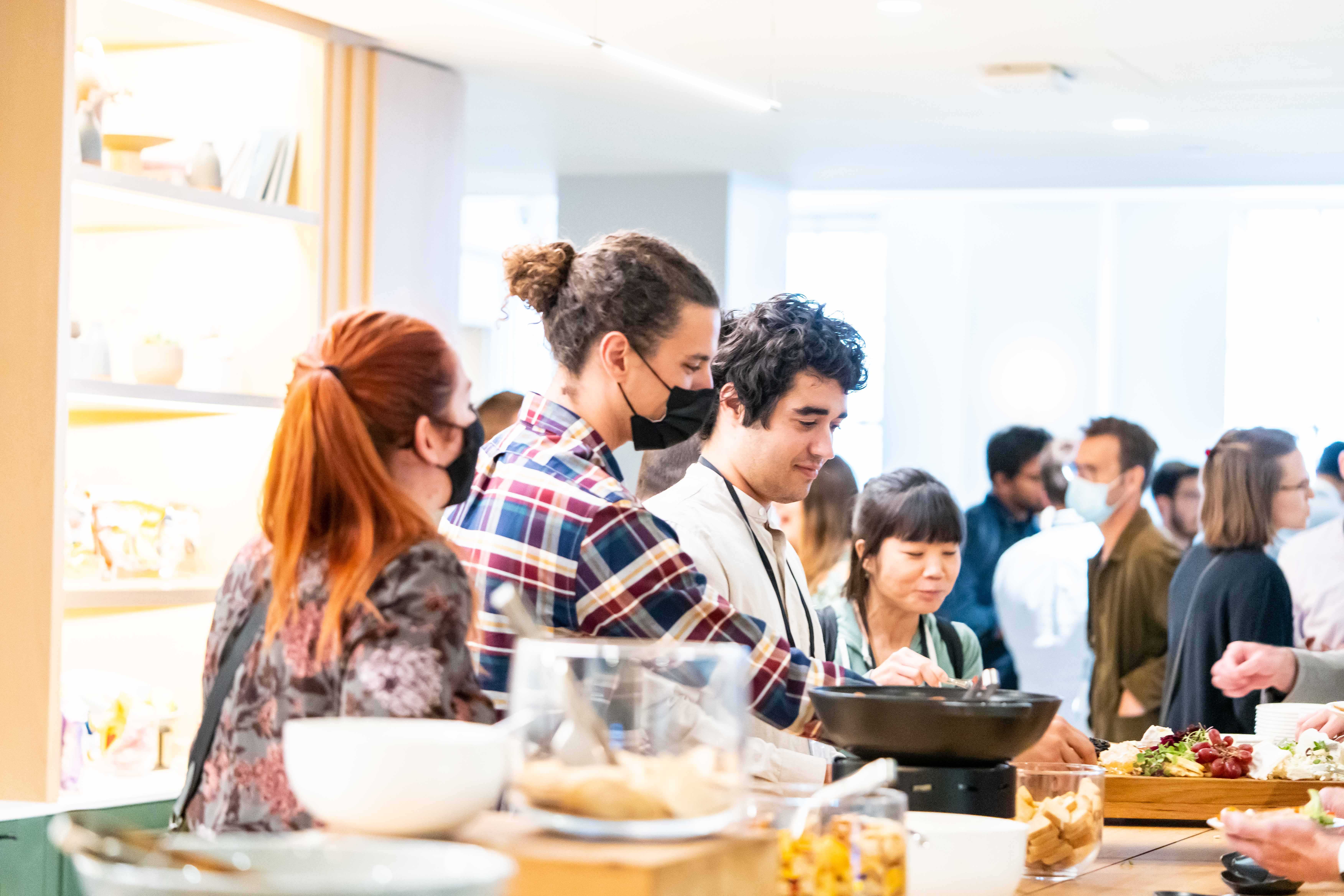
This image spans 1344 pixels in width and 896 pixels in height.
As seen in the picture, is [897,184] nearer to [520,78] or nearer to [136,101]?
[520,78]

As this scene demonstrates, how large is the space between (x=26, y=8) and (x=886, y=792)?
318 centimetres

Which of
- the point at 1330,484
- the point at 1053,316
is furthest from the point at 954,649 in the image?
the point at 1053,316

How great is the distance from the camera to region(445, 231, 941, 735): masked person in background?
6.91 feet

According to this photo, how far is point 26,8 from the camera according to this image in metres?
3.76

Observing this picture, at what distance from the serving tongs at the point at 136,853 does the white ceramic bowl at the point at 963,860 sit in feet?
2.55

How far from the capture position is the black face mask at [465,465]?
1.73m

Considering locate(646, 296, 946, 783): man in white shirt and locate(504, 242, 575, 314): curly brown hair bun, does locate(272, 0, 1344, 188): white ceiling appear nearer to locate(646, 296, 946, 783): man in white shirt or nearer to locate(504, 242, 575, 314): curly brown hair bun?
locate(646, 296, 946, 783): man in white shirt

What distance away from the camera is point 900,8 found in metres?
4.68

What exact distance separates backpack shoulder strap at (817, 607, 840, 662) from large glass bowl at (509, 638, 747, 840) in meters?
2.06

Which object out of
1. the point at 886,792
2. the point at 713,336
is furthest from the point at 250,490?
the point at 886,792

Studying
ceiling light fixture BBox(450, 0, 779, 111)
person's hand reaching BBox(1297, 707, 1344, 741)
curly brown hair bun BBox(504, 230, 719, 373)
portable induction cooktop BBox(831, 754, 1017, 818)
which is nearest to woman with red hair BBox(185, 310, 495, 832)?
portable induction cooktop BBox(831, 754, 1017, 818)

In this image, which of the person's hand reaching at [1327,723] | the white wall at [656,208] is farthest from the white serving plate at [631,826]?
the white wall at [656,208]

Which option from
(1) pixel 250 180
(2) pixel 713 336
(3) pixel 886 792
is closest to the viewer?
(3) pixel 886 792

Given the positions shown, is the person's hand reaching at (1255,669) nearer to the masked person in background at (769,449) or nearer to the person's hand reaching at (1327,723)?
the person's hand reaching at (1327,723)
